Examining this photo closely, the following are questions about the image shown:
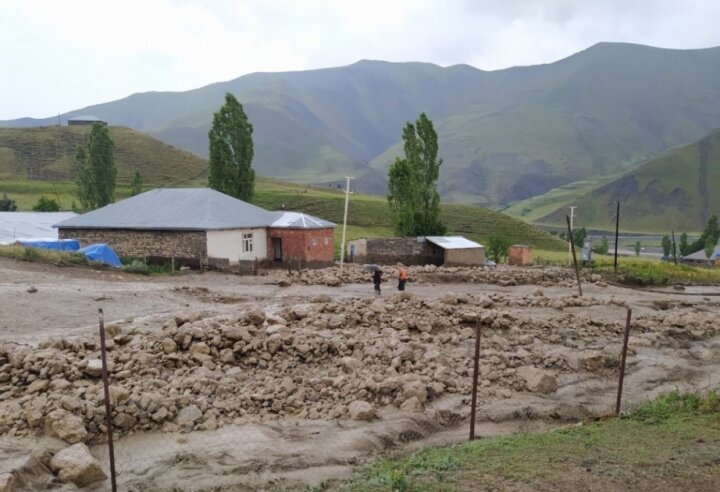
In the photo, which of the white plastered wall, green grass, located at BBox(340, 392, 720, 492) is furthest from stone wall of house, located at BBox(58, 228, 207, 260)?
green grass, located at BBox(340, 392, 720, 492)

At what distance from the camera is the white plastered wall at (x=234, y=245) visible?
3319 cm

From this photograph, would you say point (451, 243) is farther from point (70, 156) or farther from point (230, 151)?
point (70, 156)

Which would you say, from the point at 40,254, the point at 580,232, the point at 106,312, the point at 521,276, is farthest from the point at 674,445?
the point at 580,232

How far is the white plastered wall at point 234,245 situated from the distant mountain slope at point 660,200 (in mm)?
149906

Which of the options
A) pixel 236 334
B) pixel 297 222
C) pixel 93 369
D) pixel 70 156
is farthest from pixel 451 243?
pixel 70 156

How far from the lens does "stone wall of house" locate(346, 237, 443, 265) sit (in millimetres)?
40969

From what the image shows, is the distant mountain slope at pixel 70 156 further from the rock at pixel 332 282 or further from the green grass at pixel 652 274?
the rock at pixel 332 282

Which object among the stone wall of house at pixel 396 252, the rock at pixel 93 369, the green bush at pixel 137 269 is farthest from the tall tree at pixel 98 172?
the rock at pixel 93 369

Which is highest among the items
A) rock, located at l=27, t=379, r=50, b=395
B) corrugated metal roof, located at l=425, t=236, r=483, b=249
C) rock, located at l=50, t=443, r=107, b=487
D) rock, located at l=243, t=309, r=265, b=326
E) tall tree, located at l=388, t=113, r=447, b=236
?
tall tree, located at l=388, t=113, r=447, b=236

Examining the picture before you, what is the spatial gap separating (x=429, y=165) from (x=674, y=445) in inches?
1656

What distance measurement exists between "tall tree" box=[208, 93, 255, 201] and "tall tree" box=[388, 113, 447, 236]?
41.3ft

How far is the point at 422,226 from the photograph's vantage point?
48.8 meters

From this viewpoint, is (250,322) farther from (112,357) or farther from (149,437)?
(149,437)

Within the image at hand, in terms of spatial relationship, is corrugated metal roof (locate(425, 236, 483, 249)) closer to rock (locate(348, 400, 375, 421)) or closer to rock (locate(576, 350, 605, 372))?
rock (locate(576, 350, 605, 372))
